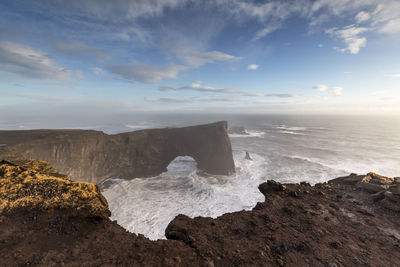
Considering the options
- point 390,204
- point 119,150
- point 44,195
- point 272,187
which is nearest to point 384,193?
point 390,204

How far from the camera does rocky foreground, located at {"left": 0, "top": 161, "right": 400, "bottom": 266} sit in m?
3.23

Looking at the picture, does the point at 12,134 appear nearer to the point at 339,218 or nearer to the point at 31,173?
the point at 31,173

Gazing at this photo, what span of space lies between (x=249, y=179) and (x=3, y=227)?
2578cm

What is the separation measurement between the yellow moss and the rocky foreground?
22 mm

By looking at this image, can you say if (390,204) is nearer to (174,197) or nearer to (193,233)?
(193,233)

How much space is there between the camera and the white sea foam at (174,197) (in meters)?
15.0

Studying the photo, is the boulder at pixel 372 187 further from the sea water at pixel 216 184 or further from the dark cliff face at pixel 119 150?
the dark cliff face at pixel 119 150

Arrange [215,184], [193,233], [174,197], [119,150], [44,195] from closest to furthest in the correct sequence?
[193,233] → [44,195] → [174,197] → [215,184] → [119,150]

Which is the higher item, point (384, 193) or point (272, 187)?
point (272, 187)

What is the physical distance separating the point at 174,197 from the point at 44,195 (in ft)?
52.5

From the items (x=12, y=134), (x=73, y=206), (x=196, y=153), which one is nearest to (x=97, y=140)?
(x=12, y=134)

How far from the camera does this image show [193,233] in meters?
4.02

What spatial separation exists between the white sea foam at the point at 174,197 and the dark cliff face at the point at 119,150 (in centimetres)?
263

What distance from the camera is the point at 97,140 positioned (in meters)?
24.1
